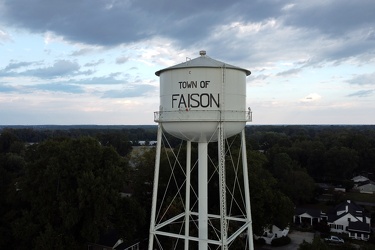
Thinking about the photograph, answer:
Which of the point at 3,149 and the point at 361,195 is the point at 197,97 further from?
the point at 3,149

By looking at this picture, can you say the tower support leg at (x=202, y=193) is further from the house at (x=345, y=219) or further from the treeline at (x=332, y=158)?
the treeline at (x=332, y=158)

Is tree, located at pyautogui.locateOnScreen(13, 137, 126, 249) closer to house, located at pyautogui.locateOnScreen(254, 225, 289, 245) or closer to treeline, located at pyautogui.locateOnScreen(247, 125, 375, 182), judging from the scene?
house, located at pyautogui.locateOnScreen(254, 225, 289, 245)

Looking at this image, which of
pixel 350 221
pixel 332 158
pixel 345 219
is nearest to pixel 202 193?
pixel 350 221

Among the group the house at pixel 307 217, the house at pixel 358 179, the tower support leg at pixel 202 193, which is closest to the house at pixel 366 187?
the house at pixel 358 179

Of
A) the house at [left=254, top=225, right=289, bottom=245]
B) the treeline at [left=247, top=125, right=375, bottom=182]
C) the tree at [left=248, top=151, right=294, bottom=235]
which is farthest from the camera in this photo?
the treeline at [left=247, top=125, right=375, bottom=182]

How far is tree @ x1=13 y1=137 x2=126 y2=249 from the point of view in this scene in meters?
17.0

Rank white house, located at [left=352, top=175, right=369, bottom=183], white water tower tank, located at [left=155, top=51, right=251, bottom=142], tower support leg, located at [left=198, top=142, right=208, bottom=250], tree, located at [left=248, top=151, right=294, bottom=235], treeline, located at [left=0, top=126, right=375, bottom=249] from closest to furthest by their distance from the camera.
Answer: white water tower tank, located at [left=155, top=51, right=251, bottom=142]
tower support leg, located at [left=198, top=142, right=208, bottom=250]
treeline, located at [left=0, top=126, right=375, bottom=249]
tree, located at [left=248, top=151, right=294, bottom=235]
white house, located at [left=352, top=175, right=369, bottom=183]

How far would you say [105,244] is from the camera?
69.8ft

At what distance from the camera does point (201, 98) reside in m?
10.8

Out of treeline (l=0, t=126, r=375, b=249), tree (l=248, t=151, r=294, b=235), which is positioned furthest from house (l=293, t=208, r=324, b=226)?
tree (l=248, t=151, r=294, b=235)

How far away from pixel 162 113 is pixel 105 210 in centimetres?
824

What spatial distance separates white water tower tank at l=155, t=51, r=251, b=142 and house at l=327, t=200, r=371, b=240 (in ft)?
68.9

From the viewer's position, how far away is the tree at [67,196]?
16984 mm

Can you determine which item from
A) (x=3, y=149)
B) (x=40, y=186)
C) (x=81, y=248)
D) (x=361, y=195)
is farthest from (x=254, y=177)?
(x=3, y=149)
